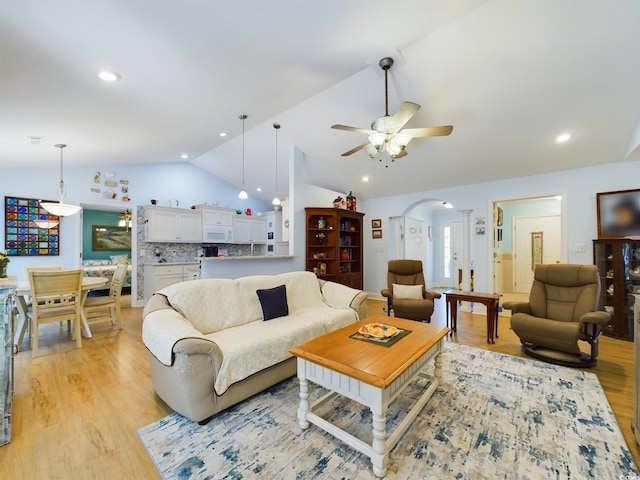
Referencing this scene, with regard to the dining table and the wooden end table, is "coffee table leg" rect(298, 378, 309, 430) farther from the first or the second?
the dining table

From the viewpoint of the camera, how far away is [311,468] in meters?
1.50

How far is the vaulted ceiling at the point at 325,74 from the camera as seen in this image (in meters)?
1.80

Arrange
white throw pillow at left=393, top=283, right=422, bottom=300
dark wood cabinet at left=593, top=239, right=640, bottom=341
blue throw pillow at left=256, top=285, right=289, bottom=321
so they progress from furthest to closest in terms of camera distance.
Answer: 1. white throw pillow at left=393, top=283, right=422, bottom=300
2. dark wood cabinet at left=593, top=239, right=640, bottom=341
3. blue throw pillow at left=256, top=285, right=289, bottom=321

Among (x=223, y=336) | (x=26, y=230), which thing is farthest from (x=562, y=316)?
(x=26, y=230)

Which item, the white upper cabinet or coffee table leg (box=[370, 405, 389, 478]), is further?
the white upper cabinet

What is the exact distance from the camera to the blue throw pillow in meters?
2.86

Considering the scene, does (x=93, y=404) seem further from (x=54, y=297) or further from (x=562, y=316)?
(x=562, y=316)

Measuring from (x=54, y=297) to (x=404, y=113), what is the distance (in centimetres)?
439

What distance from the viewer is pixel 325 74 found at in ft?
9.53

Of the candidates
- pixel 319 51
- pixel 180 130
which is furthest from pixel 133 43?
pixel 180 130

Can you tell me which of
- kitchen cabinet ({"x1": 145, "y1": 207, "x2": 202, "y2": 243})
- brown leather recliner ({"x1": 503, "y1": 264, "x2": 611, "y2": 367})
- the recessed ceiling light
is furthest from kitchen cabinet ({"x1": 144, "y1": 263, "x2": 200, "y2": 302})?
brown leather recliner ({"x1": 503, "y1": 264, "x2": 611, "y2": 367})

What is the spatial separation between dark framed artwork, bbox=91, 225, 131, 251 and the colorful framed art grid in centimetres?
324

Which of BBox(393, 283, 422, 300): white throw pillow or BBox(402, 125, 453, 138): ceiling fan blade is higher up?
BBox(402, 125, 453, 138): ceiling fan blade

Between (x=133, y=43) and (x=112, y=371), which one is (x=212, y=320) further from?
(x=133, y=43)
